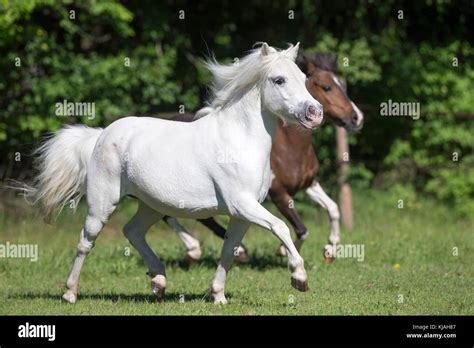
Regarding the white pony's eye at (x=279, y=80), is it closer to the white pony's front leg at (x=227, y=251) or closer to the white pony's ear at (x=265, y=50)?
the white pony's ear at (x=265, y=50)

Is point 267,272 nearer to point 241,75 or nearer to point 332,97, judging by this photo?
point 332,97

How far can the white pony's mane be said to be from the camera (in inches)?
281

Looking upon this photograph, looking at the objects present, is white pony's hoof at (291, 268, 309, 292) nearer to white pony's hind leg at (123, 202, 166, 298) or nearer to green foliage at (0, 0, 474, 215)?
white pony's hind leg at (123, 202, 166, 298)

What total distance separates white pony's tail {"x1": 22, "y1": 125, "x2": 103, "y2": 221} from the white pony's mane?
52.7 inches

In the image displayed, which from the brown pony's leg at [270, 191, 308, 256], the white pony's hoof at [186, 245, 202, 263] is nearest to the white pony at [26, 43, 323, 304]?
the white pony's hoof at [186, 245, 202, 263]

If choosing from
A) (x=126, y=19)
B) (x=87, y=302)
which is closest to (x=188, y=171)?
(x=87, y=302)

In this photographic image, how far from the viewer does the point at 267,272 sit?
9.73m

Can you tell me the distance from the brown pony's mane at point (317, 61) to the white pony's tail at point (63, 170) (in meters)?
2.94

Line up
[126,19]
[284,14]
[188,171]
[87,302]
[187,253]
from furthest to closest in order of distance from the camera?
1. [284,14]
2. [126,19]
3. [187,253]
4. [87,302]
5. [188,171]

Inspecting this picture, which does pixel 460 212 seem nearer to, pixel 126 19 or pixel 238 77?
pixel 126 19

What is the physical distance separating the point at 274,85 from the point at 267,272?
127 inches

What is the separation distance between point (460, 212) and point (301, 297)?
8117mm

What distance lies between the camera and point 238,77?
7.28 meters

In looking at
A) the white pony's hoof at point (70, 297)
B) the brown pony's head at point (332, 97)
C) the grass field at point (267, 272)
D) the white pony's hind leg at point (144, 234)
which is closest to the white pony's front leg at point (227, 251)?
the grass field at point (267, 272)
